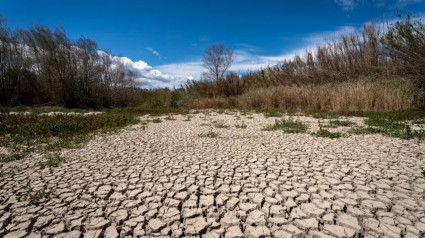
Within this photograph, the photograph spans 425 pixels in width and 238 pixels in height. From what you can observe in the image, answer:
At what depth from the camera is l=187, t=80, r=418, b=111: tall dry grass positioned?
8742 mm

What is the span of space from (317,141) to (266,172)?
238 centimetres

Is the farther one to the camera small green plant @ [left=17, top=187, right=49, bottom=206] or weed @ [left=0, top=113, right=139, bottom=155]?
weed @ [left=0, top=113, right=139, bottom=155]

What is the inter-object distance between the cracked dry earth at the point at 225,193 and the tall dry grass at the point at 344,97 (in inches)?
238

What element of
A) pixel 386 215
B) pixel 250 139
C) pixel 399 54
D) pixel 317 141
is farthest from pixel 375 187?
pixel 399 54

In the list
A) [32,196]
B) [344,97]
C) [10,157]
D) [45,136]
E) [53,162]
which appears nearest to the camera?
[32,196]

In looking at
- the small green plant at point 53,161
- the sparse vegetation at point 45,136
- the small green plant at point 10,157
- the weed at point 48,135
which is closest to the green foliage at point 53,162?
the small green plant at point 53,161

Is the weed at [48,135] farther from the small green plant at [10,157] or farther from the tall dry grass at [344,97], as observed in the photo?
the tall dry grass at [344,97]

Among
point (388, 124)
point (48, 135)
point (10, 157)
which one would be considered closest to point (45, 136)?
point (48, 135)

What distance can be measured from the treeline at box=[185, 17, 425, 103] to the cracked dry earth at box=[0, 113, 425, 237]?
684 centimetres

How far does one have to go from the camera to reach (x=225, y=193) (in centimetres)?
240

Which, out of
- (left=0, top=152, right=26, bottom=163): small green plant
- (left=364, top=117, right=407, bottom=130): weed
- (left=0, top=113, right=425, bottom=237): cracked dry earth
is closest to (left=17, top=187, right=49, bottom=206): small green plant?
(left=0, top=113, right=425, bottom=237): cracked dry earth

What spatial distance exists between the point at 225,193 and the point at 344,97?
10067mm

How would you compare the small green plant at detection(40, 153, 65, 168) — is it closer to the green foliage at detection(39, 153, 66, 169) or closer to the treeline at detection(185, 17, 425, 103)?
the green foliage at detection(39, 153, 66, 169)

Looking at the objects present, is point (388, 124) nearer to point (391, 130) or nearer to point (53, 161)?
point (391, 130)
